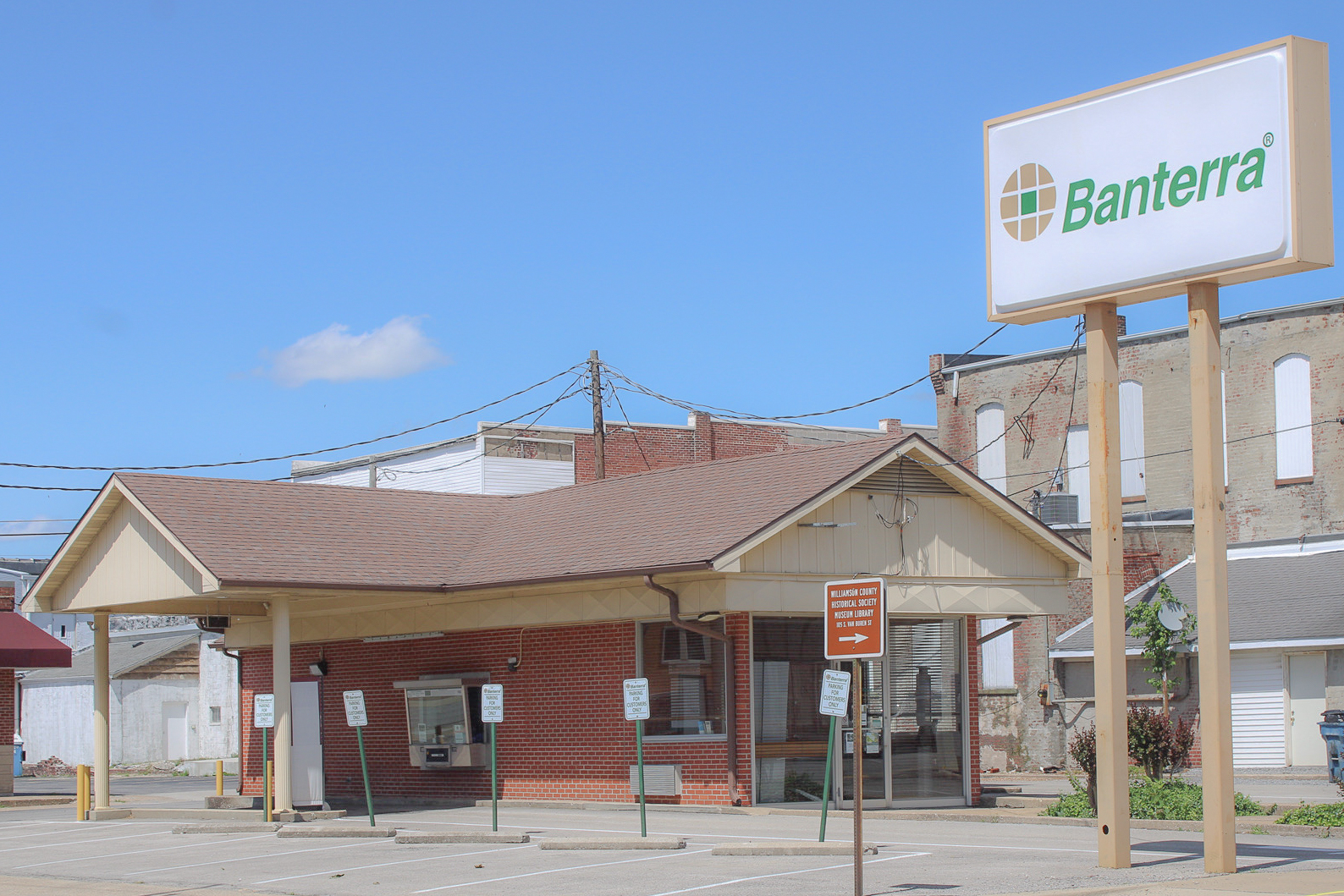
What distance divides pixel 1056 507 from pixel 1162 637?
833 centimetres

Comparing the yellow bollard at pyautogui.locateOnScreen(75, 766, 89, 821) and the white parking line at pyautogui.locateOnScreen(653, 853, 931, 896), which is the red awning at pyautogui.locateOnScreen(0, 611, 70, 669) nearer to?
the yellow bollard at pyautogui.locateOnScreen(75, 766, 89, 821)

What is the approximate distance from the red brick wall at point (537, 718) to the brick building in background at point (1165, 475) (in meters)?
13.8

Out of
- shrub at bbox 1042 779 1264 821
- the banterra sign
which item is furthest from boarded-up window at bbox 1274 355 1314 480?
the banterra sign

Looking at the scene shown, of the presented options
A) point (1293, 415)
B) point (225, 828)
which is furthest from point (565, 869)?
point (1293, 415)

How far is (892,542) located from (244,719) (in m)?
14.1

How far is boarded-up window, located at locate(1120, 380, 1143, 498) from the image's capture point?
1551 inches

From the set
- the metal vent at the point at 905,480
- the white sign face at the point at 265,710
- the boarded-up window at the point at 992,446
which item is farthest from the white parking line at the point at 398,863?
the boarded-up window at the point at 992,446

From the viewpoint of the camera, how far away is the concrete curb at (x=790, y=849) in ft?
49.8

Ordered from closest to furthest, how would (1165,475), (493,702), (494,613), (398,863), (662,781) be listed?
1. (398,863)
2. (493,702)
3. (662,781)
4. (494,613)
5. (1165,475)

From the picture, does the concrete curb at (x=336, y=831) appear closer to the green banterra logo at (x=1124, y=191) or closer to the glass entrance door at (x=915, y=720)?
the glass entrance door at (x=915, y=720)

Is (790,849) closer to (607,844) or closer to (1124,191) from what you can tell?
(607,844)

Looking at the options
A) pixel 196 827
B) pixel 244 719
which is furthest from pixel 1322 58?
pixel 244 719

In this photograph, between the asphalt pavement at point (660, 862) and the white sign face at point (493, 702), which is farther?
the white sign face at point (493, 702)

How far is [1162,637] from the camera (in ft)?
99.8
